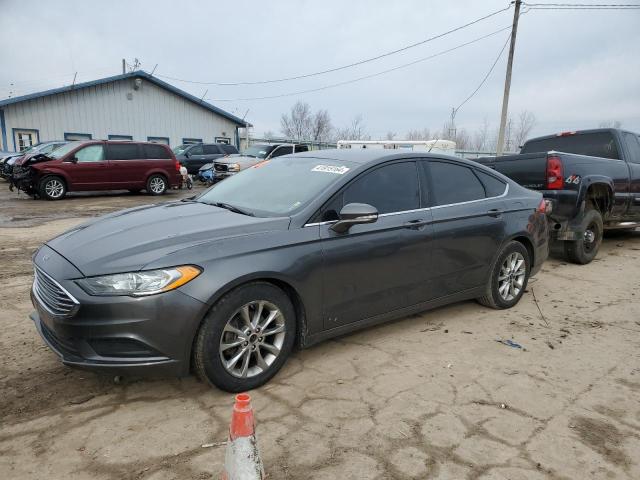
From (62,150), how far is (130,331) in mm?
13952

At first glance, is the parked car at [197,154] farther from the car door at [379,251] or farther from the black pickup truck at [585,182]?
the car door at [379,251]

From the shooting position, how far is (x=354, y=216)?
10.7ft

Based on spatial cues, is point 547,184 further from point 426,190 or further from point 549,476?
point 549,476

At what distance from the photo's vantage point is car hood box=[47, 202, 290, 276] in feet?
9.08

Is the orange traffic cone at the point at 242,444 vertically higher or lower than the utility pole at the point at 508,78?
lower

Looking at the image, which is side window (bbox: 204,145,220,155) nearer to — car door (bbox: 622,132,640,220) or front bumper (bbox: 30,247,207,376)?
car door (bbox: 622,132,640,220)

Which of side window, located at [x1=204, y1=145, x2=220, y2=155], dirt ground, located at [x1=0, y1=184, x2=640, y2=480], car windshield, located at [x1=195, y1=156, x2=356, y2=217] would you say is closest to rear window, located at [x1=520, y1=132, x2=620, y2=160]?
dirt ground, located at [x1=0, y1=184, x2=640, y2=480]

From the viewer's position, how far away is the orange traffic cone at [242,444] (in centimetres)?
202

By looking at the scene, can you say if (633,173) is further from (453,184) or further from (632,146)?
(453,184)

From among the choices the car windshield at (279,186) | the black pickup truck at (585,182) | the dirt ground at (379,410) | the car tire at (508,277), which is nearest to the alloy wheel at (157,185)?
the black pickup truck at (585,182)

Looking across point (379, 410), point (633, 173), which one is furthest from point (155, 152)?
point (379, 410)

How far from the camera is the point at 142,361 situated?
106 inches

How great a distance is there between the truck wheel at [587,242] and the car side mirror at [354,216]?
4.67 m

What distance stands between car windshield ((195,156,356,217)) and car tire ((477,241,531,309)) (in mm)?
1971
